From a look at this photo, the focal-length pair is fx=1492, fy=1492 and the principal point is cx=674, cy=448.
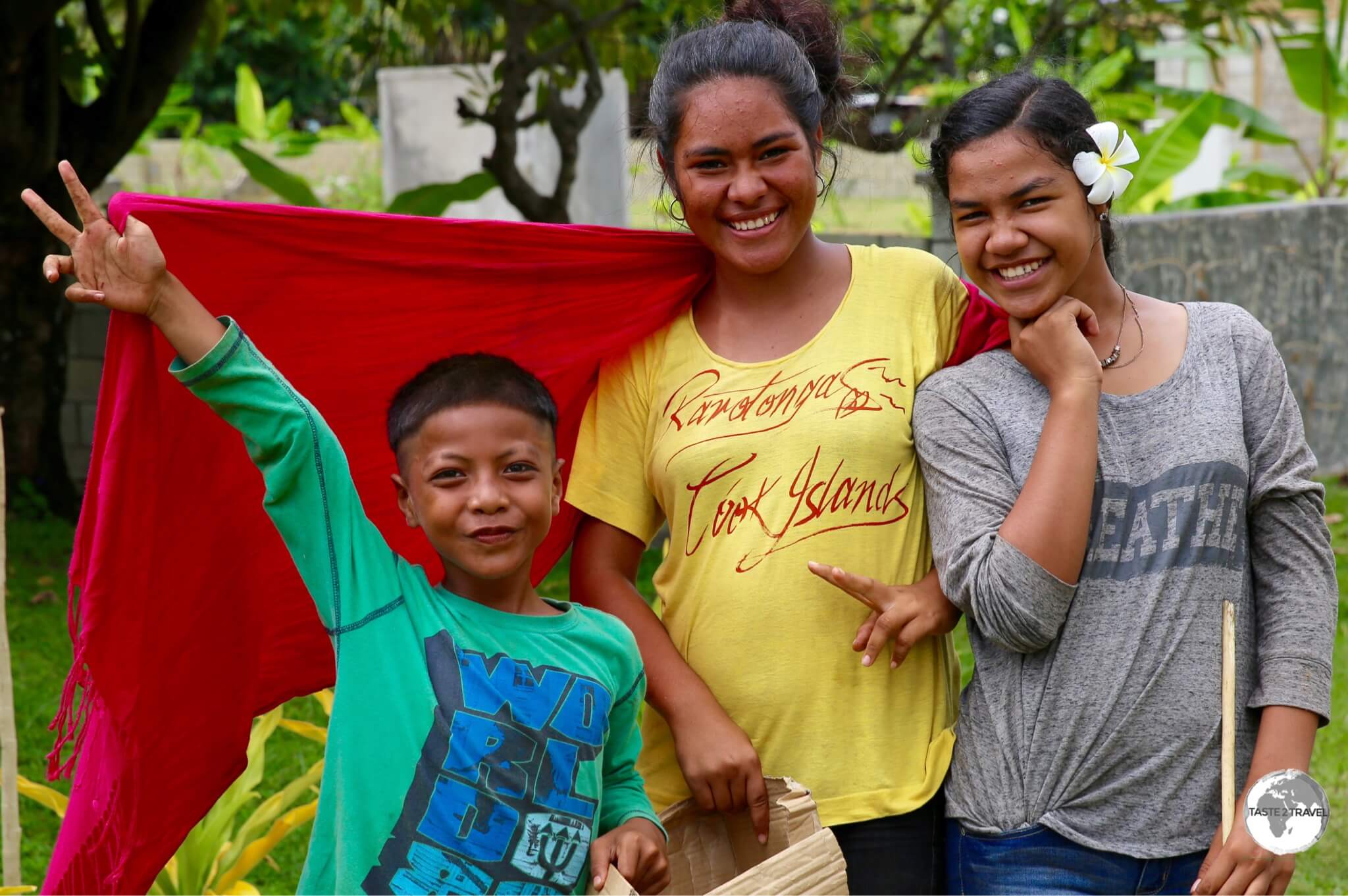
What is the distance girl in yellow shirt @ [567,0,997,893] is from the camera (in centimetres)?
235

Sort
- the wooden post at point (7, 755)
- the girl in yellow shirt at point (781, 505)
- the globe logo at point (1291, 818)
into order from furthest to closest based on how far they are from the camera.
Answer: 1. the wooden post at point (7, 755)
2. the girl in yellow shirt at point (781, 505)
3. the globe logo at point (1291, 818)

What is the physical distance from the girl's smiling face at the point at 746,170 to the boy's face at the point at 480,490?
466 mm

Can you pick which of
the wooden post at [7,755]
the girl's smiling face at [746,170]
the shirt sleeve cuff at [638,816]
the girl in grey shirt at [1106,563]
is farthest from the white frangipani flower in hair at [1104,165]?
the wooden post at [7,755]

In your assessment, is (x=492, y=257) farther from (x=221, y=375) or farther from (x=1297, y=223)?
(x=1297, y=223)

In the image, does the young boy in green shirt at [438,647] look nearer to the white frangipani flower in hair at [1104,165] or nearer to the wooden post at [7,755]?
the wooden post at [7,755]

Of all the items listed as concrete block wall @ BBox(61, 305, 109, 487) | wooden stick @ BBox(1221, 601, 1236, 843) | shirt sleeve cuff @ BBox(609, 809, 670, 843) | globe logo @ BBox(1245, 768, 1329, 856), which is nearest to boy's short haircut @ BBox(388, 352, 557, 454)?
shirt sleeve cuff @ BBox(609, 809, 670, 843)

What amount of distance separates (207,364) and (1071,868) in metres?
1.41

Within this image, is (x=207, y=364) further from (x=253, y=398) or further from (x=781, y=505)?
(x=781, y=505)

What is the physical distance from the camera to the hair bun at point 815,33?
261 centimetres

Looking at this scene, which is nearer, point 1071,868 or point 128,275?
point 128,275

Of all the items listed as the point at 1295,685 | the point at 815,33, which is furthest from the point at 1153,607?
the point at 815,33

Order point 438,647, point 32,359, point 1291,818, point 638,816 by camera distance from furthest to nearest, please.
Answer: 1. point 32,359
2. point 638,816
3. point 438,647
4. point 1291,818

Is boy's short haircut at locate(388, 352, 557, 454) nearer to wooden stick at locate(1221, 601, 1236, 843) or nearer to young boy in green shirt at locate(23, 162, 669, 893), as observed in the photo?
young boy in green shirt at locate(23, 162, 669, 893)

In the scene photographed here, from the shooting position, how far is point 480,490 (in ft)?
7.16
